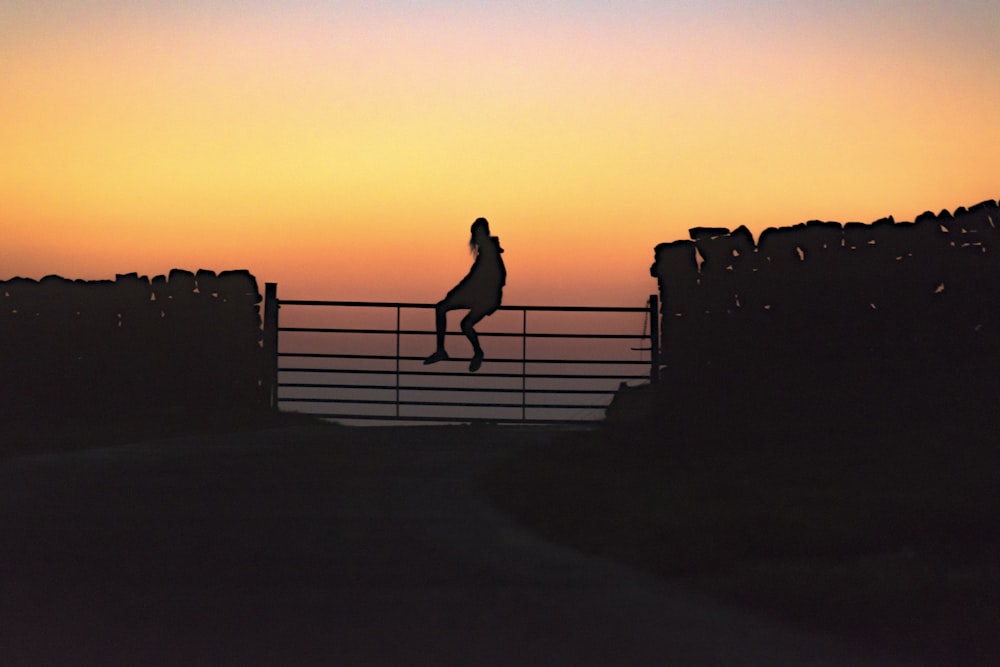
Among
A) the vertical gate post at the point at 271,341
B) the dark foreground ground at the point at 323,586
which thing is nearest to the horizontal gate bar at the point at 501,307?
the vertical gate post at the point at 271,341

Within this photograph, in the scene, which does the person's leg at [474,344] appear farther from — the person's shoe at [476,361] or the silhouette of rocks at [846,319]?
the silhouette of rocks at [846,319]

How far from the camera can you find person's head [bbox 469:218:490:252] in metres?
16.0

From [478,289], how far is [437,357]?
1994mm

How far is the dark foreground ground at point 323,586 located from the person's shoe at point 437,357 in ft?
24.2

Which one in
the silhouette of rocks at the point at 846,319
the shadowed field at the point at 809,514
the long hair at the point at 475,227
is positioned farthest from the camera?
the long hair at the point at 475,227

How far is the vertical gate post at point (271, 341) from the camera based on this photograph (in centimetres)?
1897

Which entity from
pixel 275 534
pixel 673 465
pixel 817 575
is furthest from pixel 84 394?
pixel 817 575

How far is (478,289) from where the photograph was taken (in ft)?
55.6

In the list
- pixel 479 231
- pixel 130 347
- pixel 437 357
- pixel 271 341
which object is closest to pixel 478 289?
pixel 479 231

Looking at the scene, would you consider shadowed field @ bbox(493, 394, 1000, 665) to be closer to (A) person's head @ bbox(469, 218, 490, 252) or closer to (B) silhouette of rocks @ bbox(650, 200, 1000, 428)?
(B) silhouette of rocks @ bbox(650, 200, 1000, 428)

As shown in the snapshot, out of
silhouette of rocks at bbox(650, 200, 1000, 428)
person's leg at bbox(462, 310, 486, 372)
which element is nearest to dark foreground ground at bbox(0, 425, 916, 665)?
silhouette of rocks at bbox(650, 200, 1000, 428)

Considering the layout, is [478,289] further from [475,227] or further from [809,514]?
[809,514]

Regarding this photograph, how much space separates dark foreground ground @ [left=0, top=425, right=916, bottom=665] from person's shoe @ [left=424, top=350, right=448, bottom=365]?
738cm

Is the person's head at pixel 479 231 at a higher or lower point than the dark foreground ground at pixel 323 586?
higher
